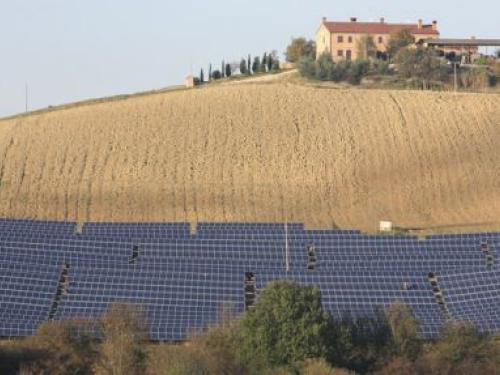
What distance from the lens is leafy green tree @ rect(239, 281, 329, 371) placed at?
93.6 feet

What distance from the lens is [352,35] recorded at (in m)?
113

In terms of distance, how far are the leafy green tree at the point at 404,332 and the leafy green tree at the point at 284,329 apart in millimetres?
3047

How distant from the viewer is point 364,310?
3325 centimetres

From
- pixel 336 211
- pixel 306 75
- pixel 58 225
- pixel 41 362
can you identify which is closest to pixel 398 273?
pixel 41 362

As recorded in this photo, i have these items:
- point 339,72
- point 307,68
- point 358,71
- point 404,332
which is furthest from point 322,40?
point 404,332

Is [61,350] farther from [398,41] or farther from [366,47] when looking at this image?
[398,41]

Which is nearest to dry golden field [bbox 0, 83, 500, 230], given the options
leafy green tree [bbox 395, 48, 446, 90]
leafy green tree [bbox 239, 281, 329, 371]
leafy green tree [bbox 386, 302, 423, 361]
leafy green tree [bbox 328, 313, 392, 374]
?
Answer: leafy green tree [bbox 395, 48, 446, 90]

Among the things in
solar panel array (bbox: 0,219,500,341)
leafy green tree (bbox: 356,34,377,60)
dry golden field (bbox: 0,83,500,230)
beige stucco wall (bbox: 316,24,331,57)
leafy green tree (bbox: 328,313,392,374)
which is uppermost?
beige stucco wall (bbox: 316,24,331,57)

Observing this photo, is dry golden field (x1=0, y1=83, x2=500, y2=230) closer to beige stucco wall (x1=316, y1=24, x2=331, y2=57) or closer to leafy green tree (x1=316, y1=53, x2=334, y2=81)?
leafy green tree (x1=316, y1=53, x2=334, y2=81)

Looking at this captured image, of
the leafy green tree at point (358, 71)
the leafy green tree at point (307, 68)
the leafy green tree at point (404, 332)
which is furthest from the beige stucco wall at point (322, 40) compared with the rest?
the leafy green tree at point (404, 332)

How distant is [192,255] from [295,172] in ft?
89.7

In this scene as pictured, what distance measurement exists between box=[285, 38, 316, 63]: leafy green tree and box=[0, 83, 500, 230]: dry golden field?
33.2 metres

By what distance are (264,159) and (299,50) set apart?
49967 mm

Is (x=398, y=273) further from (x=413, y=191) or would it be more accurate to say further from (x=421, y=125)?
(x=421, y=125)
